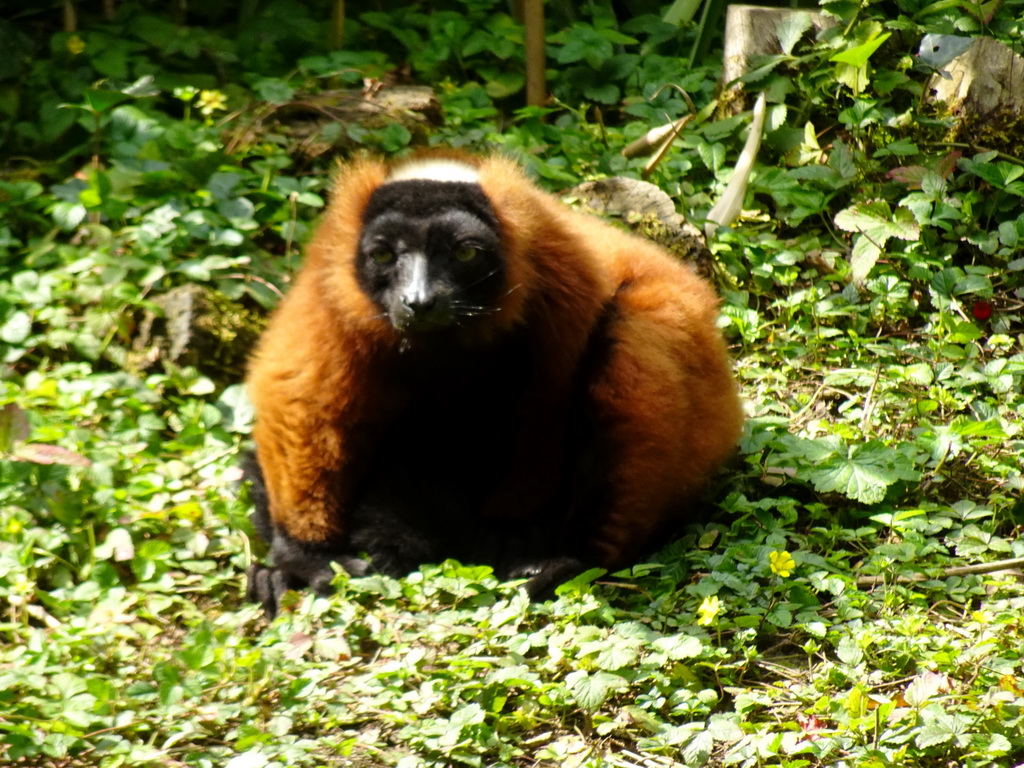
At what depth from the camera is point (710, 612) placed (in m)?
3.53

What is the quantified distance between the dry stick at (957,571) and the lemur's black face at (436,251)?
5.24 ft

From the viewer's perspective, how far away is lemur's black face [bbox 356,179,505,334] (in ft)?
13.5

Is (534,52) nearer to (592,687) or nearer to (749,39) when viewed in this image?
(749,39)

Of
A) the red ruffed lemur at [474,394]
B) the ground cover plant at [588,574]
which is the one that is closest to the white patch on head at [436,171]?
the red ruffed lemur at [474,394]

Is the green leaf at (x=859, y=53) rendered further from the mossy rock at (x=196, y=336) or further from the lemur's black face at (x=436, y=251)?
the mossy rock at (x=196, y=336)

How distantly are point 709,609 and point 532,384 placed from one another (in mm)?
1123

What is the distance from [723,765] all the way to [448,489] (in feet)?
5.55

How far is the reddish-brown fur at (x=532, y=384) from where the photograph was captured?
13.8 ft

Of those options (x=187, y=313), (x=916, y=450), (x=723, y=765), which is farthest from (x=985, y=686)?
(x=187, y=313)

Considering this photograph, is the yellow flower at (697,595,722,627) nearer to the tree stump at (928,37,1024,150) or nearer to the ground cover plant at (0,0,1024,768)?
the ground cover plant at (0,0,1024,768)

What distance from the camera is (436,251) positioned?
417cm

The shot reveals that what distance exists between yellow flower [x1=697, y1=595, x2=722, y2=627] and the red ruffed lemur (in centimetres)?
63

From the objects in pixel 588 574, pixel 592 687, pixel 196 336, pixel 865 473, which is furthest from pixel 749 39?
pixel 592 687

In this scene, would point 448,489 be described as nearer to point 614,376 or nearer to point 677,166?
point 614,376
